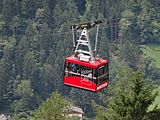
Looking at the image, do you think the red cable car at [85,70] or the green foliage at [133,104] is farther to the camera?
the red cable car at [85,70]

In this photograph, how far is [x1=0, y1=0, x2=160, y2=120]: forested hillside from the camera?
154250 mm

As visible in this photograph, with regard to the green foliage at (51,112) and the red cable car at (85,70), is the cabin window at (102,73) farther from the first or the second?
the green foliage at (51,112)

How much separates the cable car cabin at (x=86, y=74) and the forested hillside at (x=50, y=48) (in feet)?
306

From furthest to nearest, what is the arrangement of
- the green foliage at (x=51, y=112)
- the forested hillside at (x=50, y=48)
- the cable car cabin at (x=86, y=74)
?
the forested hillside at (x=50, y=48) < the green foliage at (x=51, y=112) < the cable car cabin at (x=86, y=74)

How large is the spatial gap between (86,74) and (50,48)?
460 ft

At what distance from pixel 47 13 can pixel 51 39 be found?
1208cm

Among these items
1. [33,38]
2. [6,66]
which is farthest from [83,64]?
[33,38]

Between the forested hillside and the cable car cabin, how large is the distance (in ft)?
306

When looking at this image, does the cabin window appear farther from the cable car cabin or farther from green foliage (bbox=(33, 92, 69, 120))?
green foliage (bbox=(33, 92, 69, 120))

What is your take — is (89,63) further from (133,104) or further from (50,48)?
(50,48)

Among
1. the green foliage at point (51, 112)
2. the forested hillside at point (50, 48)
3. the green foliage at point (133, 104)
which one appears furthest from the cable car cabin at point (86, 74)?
the forested hillside at point (50, 48)

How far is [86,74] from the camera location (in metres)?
40.8

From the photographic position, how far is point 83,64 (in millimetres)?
40344

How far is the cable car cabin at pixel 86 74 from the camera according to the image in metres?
40.3
